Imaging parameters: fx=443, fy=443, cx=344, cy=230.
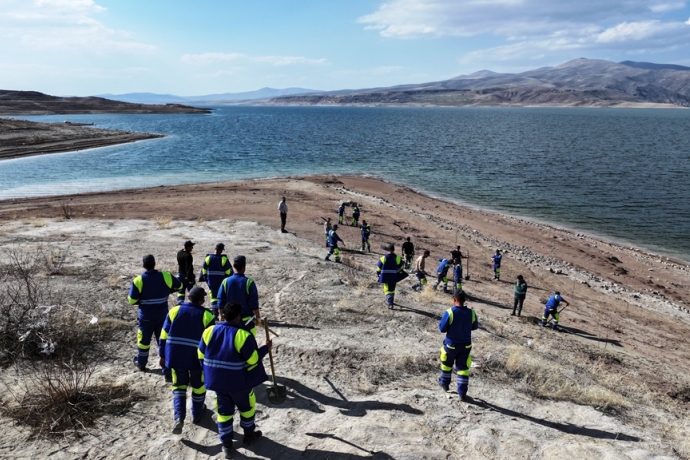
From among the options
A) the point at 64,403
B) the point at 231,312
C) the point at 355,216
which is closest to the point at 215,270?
the point at 64,403

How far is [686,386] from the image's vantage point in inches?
394

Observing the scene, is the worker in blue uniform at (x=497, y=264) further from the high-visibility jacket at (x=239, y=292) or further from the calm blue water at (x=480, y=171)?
the calm blue water at (x=480, y=171)

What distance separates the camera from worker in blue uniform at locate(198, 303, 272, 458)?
535 cm

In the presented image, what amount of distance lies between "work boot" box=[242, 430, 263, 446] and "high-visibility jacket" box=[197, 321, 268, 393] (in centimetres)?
76

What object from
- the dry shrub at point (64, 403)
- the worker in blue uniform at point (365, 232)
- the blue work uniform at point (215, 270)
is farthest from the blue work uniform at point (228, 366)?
the worker in blue uniform at point (365, 232)

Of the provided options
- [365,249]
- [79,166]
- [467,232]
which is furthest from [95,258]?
[79,166]

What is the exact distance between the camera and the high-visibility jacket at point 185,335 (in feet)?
19.5

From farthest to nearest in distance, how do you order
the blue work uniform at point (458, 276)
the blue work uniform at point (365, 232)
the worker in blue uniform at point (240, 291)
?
the blue work uniform at point (365, 232), the blue work uniform at point (458, 276), the worker in blue uniform at point (240, 291)

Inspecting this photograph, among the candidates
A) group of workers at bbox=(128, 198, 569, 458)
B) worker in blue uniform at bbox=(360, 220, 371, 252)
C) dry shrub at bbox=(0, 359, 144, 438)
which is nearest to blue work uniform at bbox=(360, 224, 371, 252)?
worker in blue uniform at bbox=(360, 220, 371, 252)

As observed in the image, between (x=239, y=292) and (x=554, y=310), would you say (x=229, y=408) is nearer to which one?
(x=239, y=292)

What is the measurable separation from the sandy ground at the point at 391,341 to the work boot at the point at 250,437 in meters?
0.09

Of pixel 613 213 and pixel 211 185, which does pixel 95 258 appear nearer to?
pixel 211 185

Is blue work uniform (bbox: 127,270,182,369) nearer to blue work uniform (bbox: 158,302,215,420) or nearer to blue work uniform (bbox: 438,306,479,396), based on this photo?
blue work uniform (bbox: 158,302,215,420)

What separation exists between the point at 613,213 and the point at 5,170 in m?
53.2
